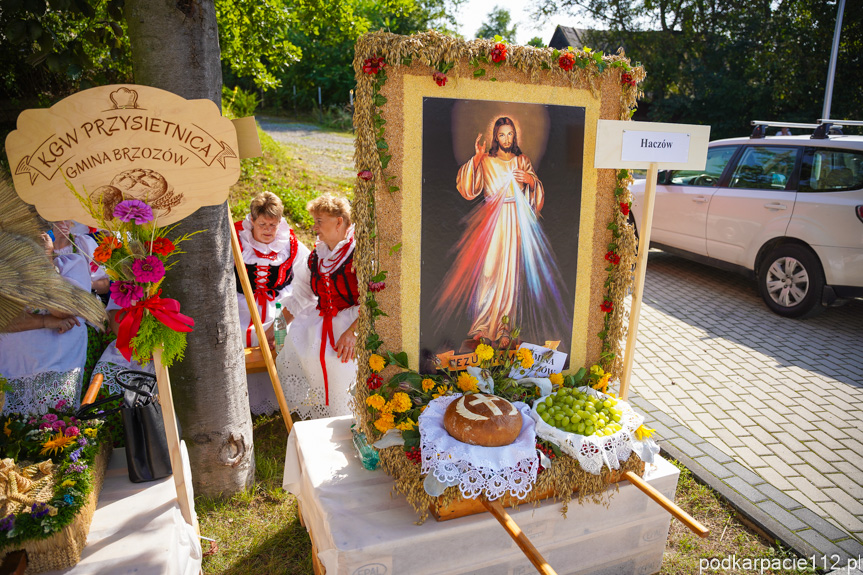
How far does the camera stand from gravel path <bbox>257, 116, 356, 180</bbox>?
1109 cm

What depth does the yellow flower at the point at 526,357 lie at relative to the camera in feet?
8.29

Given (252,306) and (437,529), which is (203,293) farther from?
(437,529)

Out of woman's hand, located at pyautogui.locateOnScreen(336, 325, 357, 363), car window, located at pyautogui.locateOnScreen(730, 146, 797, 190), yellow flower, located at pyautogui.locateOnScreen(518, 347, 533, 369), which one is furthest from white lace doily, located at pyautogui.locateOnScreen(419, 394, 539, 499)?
car window, located at pyautogui.locateOnScreen(730, 146, 797, 190)

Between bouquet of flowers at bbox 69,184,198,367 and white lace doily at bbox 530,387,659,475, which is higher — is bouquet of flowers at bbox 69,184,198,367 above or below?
above

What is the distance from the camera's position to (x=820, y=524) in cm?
→ 292

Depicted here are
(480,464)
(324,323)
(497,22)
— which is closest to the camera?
(480,464)

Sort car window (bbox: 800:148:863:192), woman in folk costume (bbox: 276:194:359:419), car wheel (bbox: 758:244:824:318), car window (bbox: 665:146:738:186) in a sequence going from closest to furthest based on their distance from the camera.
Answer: woman in folk costume (bbox: 276:194:359:419) < car window (bbox: 800:148:863:192) < car wheel (bbox: 758:244:824:318) < car window (bbox: 665:146:738:186)

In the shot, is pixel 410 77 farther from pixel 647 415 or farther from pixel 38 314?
pixel 647 415

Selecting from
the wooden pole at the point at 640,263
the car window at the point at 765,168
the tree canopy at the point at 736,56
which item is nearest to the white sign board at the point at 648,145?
the wooden pole at the point at 640,263

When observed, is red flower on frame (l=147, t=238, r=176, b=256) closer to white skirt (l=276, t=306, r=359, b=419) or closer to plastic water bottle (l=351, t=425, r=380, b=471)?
plastic water bottle (l=351, t=425, r=380, b=471)

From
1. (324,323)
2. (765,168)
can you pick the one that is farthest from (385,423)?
(765,168)

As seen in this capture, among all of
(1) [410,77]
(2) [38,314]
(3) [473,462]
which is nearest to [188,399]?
(2) [38,314]

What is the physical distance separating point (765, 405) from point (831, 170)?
9.37 ft

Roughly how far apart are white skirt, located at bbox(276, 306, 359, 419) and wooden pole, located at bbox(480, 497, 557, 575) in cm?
171
